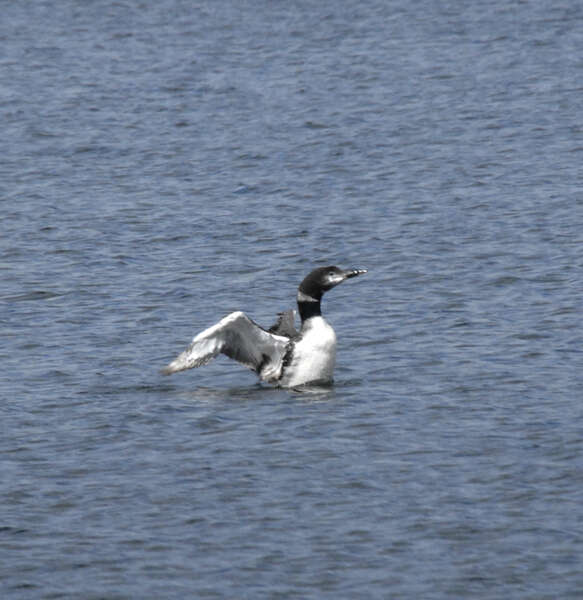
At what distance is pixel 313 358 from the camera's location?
656 inches

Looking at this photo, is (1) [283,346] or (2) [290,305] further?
(2) [290,305]

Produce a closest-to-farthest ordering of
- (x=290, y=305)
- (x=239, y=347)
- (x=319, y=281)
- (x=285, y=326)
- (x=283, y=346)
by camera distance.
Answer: (x=239, y=347) → (x=283, y=346) → (x=319, y=281) → (x=285, y=326) → (x=290, y=305)

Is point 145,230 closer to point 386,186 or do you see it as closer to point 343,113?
point 386,186

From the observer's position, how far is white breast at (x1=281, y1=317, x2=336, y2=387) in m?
16.7

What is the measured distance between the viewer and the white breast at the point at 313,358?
1667cm

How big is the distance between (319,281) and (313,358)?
1031 millimetres

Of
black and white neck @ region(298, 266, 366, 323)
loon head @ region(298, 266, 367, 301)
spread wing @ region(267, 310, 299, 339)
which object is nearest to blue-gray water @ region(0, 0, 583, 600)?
spread wing @ region(267, 310, 299, 339)

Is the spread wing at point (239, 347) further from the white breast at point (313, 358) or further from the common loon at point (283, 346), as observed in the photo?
the white breast at point (313, 358)

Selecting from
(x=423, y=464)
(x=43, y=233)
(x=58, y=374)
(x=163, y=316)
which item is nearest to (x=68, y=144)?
(x=43, y=233)

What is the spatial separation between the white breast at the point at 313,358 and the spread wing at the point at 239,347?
0.21 metres

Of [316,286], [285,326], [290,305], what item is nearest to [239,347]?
[285,326]

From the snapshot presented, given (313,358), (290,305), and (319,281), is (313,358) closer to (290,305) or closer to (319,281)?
(319,281)

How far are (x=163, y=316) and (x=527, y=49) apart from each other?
23686 mm

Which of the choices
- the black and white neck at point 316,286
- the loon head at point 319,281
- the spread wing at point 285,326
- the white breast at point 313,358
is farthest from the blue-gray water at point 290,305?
the loon head at point 319,281
